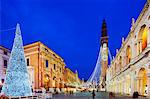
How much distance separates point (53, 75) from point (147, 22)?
34.1 metres

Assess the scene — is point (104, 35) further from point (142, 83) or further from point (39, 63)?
point (142, 83)

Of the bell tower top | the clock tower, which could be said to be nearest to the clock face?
the clock tower

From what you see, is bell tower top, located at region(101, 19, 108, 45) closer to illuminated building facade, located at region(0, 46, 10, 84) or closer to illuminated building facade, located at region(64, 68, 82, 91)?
illuminated building facade, located at region(64, 68, 82, 91)

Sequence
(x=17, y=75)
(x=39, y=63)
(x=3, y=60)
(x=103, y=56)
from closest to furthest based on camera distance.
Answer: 1. (x=17, y=75)
2. (x=3, y=60)
3. (x=39, y=63)
4. (x=103, y=56)

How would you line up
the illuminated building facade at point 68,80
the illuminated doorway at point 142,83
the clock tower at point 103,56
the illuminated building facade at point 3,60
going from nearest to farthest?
1. the illuminated doorway at point 142,83
2. the illuminated building facade at point 3,60
3. the illuminated building facade at point 68,80
4. the clock tower at point 103,56

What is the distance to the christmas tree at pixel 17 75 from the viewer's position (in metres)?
17.8

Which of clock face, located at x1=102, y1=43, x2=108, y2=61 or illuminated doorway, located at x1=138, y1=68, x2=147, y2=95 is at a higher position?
clock face, located at x1=102, y1=43, x2=108, y2=61

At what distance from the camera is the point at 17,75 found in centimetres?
1811

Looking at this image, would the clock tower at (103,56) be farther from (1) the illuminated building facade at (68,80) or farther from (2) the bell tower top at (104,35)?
(1) the illuminated building facade at (68,80)

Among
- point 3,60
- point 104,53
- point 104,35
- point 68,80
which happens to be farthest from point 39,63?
point 104,35

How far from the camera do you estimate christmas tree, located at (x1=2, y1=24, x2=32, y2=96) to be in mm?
17778

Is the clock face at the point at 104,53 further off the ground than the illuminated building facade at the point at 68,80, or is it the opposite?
the clock face at the point at 104,53

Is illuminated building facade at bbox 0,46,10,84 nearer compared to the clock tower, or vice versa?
illuminated building facade at bbox 0,46,10,84

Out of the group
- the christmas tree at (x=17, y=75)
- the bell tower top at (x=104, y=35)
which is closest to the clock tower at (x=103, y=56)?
the bell tower top at (x=104, y=35)
